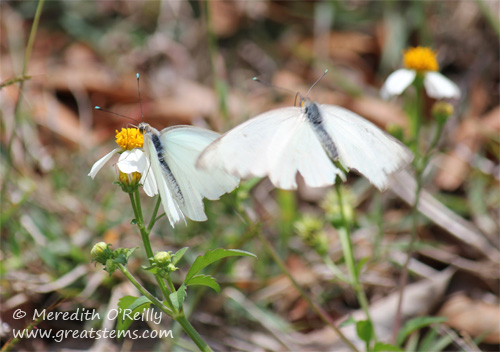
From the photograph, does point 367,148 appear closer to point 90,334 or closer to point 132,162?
point 132,162

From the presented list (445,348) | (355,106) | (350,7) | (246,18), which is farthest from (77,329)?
(350,7)

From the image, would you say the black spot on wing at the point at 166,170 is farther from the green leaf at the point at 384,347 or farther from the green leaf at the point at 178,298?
the green leaf at the point at 384,347

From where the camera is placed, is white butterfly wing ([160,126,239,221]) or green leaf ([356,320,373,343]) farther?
green leaf ([356,320,373,343])

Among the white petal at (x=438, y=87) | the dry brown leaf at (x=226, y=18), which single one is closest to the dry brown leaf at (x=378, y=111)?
the white petal at (x=438, y=87)

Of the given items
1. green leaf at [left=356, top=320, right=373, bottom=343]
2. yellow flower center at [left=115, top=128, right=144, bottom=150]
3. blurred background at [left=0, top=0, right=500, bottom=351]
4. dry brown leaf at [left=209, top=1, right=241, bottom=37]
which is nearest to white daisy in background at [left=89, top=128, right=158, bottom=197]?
yellow flower center at [left=115, top=128, right=144, bottom=150]

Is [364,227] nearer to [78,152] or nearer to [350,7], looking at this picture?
[78,152]

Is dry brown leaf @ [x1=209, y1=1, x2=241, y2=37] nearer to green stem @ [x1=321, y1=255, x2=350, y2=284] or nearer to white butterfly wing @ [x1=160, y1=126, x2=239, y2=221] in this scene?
green stem @ [x1=321, y1=255, x2=350, y2=284]
